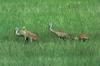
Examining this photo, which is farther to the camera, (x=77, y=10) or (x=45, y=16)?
(x=77, y=10)

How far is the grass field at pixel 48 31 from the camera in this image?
8336 mm

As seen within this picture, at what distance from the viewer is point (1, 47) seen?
29.4ft

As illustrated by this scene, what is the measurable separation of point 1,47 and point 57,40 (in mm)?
1267

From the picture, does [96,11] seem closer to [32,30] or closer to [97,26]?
[97,26]

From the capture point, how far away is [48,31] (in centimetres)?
1011

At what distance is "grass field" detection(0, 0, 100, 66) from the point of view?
834cm

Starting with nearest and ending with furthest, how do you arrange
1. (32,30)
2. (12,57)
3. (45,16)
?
(12,57) < (32,30) < (45,16)

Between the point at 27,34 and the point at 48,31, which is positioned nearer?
the point at 27,34

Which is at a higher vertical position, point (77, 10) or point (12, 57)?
point (77, 10)

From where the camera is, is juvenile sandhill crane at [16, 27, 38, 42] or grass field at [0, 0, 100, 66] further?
juvenile sandhill crane at [16, 27, 38, 42]

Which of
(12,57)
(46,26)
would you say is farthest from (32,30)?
(12,57)

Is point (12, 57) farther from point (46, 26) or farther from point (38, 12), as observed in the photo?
point (38, 12)

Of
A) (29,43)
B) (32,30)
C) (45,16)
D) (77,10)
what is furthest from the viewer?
(77,10)

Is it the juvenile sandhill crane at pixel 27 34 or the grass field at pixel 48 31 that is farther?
the juvenile sandhill crane at pixel 27 34
